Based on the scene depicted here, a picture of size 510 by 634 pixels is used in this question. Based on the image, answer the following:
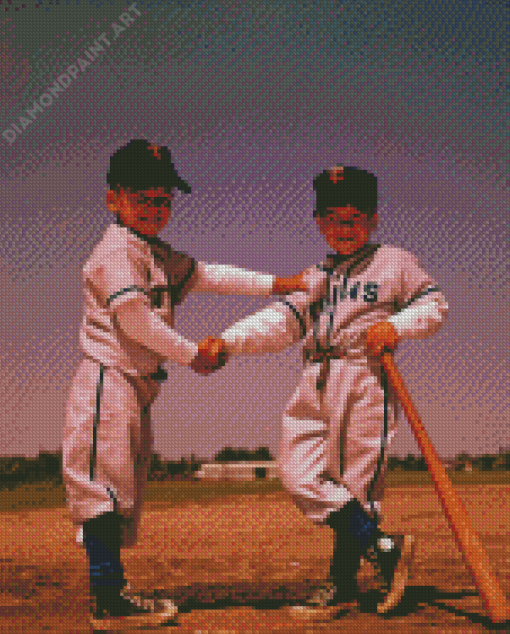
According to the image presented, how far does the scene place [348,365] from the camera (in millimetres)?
3506

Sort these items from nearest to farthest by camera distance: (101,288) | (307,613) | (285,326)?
(307,613)
(101,288)
(285,326)

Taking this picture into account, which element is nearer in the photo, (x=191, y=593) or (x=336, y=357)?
(x=336, y=357)

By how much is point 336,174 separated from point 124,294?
1.02 m

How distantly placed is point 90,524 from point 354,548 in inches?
40.9

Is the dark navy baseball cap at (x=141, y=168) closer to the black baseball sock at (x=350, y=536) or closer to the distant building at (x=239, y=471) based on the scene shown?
the black baseball sock at (x=350, y=536)

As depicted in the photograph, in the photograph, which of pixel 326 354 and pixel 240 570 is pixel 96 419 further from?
pixel 240 570

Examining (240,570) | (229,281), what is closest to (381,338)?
(229,281)

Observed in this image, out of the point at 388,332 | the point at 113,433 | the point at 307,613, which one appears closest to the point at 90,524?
the point at 113,433

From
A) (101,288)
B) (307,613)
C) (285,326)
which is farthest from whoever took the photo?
(285,326)

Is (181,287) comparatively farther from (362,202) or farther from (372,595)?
(372,595)

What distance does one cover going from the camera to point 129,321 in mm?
3383

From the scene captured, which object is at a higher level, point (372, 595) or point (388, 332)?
point (388, 332)

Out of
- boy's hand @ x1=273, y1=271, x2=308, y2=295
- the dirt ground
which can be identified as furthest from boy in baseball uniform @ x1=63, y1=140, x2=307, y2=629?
boy's hand @ x1=273, y1=271, x2=308, y2=295

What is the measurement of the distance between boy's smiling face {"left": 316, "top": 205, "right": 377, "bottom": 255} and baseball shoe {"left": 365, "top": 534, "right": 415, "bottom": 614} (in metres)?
1.21
